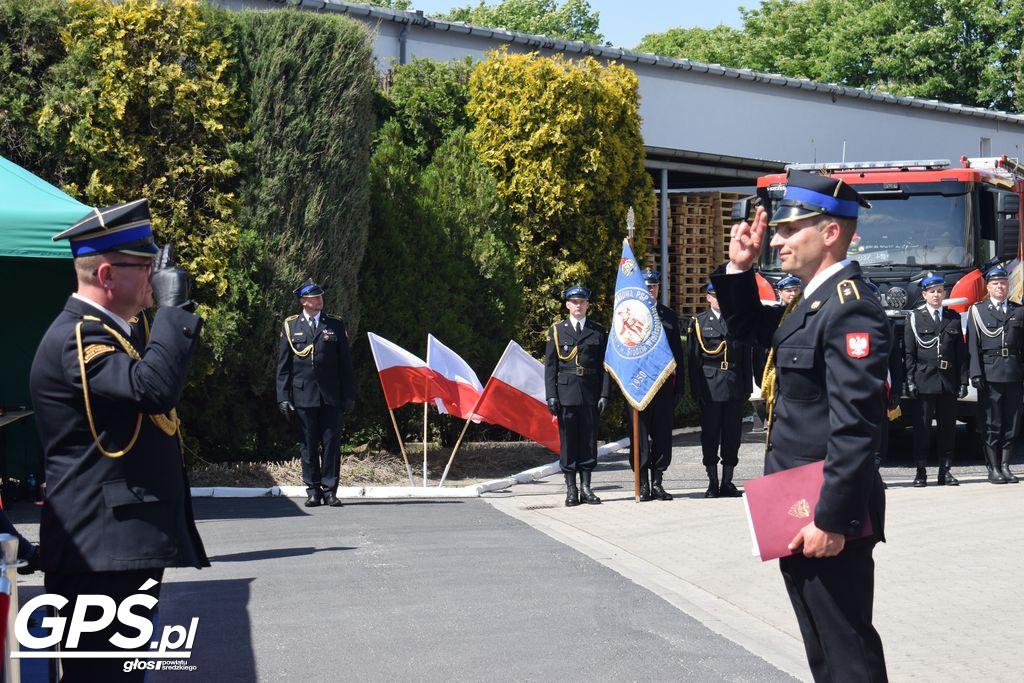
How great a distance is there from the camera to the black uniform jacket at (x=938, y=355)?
1345 centimetres

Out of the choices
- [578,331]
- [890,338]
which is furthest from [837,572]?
[578,331]

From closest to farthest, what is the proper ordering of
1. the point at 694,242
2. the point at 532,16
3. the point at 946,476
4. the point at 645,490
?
the point at 645,490, the point at 946,476, the point at 694,242, the point at 532,16

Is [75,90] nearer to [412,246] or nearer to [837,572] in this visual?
[412,246]

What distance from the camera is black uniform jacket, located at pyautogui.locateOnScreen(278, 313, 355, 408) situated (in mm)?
12391

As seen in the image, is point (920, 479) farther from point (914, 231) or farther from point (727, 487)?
point (914, 231)

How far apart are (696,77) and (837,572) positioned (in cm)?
1984

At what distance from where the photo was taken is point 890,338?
423 centimetres

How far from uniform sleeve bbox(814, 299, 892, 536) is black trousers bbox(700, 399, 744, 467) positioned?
28.8ft

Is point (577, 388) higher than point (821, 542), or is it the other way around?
point (821, 542)

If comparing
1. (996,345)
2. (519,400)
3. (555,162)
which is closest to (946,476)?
(996,345)

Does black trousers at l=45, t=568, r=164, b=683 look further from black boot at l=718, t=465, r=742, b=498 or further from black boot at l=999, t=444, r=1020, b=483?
black boot at l=999, t=444, r=1020, b=483

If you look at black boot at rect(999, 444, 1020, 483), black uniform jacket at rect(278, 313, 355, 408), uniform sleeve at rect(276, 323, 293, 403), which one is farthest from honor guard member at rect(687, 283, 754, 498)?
uniform sleeve at rect(276, 323, 293, 403)

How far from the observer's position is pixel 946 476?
1351cm

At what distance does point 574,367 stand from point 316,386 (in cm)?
253
